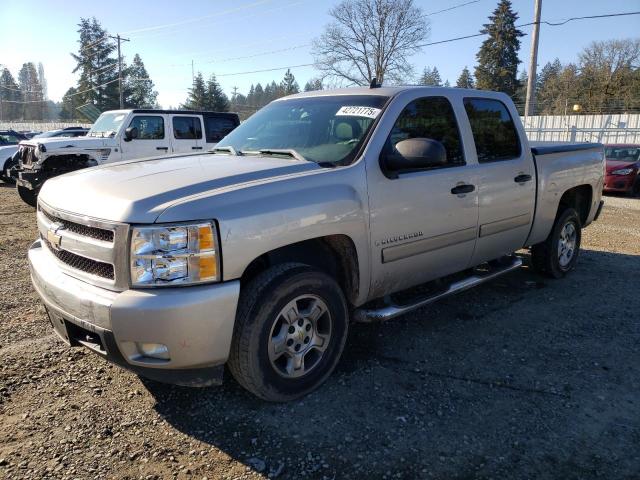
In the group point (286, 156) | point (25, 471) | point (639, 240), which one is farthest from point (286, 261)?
point (639, 240)

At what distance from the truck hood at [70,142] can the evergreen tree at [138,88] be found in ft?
193

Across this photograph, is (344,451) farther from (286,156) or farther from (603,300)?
(603,300)

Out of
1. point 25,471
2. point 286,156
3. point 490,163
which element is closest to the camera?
point 25,471

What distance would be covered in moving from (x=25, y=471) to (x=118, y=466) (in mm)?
448

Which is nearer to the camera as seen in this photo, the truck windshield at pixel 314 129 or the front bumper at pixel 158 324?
the front bumper at pixel 158 324

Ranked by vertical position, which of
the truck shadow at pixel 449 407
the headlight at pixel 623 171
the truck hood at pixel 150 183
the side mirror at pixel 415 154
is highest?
the side mirror at pixel 415 154

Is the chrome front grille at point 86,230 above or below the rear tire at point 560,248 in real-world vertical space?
above

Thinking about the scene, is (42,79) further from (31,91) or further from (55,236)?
(55,236)

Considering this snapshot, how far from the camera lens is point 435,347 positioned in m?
3.94

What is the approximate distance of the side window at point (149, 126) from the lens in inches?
455

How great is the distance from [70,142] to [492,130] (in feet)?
30.2

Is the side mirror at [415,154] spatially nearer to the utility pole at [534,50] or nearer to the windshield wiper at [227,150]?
the windshield wiper at [227,150]

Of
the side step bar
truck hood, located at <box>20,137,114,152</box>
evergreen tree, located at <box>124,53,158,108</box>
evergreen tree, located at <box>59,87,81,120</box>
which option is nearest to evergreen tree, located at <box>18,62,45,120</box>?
evergreen tree, located at <box>59,87,81,120</box>

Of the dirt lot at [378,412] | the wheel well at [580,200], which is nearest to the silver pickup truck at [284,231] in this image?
the dirt lot at [378,412]
